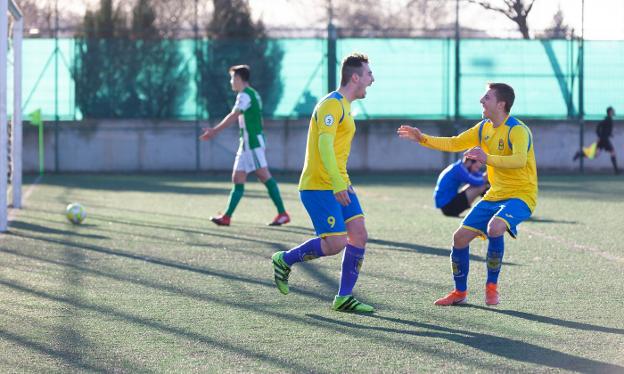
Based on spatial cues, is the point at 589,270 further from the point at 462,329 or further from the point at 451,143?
the point at 462,329

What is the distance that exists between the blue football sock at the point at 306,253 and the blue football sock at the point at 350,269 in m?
0.19

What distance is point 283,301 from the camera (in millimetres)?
7805

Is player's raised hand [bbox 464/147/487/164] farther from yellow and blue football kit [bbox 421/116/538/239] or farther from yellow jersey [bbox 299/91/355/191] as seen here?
yellow jersey [bbox 299/91/355/191]

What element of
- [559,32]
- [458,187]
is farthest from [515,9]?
[458,187]

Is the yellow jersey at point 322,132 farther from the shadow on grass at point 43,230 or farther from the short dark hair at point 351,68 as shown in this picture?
the shadow on grass at point 43,230

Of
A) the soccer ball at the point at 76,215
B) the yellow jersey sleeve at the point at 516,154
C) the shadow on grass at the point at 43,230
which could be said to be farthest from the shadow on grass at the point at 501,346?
the soccer ball at the point at 76,215

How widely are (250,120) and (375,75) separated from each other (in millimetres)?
13585

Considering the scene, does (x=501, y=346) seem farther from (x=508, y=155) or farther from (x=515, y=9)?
(x=515, y=9)

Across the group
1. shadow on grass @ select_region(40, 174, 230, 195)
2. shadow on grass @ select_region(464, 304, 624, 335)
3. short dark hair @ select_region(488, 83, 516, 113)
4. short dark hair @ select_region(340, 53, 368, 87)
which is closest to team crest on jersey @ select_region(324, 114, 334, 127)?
short dark hair @ select_region(340, 53, 368, 87)

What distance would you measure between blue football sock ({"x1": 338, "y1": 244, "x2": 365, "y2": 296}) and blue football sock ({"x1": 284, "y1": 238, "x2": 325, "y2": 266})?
7.4 inches

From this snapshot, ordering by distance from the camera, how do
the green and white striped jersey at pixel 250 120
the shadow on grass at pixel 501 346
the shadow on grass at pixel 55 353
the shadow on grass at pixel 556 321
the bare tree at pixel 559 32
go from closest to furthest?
the shadow on grass at pixel 55 353, the shadow on grass at pixel 501 346, the shadow on grass at pixel 556 321, the green and white striped jersey at pixel 250 120, the bare tree at pixel 559 32

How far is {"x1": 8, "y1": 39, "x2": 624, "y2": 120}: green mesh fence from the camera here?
88.4 ft

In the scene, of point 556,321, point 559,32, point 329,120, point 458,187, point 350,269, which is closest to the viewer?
point 556,321

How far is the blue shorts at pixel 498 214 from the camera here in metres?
7.66
